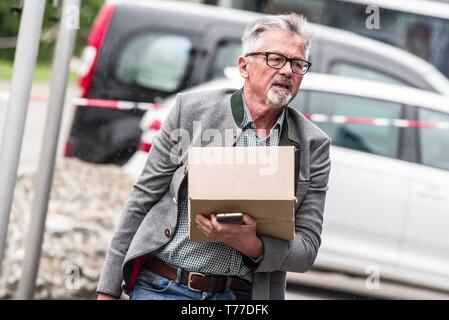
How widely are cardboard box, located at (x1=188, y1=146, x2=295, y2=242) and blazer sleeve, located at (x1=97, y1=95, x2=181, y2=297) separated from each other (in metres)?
0.22

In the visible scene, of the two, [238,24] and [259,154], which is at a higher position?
[238,24]

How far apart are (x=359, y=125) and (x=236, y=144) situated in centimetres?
351

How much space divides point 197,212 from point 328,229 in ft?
11.6

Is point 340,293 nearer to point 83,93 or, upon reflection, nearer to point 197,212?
point 83,93

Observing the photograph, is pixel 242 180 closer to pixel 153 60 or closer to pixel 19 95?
pixel 19 95

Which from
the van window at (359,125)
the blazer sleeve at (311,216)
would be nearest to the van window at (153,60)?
the van window at (359,125)

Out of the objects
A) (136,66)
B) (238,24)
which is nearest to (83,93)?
(136,66)

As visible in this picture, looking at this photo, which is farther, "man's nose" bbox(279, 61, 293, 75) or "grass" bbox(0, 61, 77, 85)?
"grass" bbox(0, 61, 77, 85)

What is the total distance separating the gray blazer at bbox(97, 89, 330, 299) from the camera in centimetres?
288

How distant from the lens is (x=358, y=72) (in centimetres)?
716

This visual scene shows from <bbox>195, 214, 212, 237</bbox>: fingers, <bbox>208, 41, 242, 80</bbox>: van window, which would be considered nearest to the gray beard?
<bbox>195, 214, 212, 237</bbox>: fingers

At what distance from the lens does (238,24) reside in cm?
749

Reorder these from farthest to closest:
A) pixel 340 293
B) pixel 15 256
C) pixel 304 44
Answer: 1. pixel 340 293
2. pixel 15 256
3. pixel 304 44

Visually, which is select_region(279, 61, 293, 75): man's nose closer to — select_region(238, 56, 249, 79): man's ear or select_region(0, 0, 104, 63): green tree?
select_region(238, 56, 249, 79): man's ear
